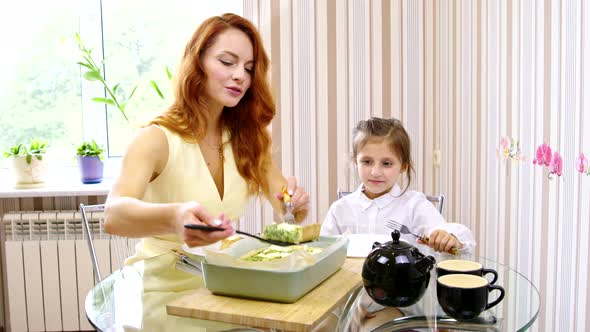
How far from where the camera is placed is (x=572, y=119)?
1.88 metres

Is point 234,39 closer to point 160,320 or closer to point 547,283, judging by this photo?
point 160,320

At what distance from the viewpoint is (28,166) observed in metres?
3.23

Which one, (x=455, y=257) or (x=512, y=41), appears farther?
(x=512, y=41)

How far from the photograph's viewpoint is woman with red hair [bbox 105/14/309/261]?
6.19ft

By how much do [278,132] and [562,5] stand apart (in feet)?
5.51

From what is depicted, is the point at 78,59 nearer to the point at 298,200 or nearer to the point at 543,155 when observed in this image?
the point at 298,200

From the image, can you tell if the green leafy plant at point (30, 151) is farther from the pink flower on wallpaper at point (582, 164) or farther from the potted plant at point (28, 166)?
the pink flower on wallpaper at point (582, 164)

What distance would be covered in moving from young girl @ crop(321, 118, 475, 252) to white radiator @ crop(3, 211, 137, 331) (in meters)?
1.43

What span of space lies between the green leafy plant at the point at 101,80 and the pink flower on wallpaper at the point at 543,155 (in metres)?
2.08

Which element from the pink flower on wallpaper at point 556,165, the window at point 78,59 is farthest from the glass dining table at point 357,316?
the window at point 78,59

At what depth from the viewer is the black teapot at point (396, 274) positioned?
4.12ft

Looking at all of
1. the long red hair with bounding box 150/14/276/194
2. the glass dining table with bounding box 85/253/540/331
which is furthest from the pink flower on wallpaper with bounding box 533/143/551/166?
the long red hair with bounding box 150/14/276/194

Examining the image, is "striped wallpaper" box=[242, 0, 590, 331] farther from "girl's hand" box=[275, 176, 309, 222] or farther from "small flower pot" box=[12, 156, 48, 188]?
"small flower pot" box=[12, 156, 48, 188]

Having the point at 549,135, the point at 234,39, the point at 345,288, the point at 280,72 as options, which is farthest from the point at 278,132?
the point at 345,288
